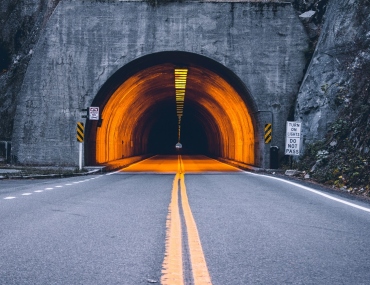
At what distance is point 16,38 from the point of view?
111 ft

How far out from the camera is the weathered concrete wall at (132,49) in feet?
77.9

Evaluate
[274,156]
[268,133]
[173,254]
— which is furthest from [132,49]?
[173,254]

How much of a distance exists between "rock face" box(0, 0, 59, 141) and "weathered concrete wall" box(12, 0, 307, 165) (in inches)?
309

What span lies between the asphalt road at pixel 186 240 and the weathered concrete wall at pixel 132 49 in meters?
13.7

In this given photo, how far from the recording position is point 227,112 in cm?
3472

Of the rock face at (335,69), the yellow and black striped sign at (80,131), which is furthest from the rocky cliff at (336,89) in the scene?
the yellow and black striped sign at (80,131)

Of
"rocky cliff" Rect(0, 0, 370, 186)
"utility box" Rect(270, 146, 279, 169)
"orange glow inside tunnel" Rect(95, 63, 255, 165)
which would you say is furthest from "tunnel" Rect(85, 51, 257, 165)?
"rocky cliff" Rect(0, 0, 370, 186)

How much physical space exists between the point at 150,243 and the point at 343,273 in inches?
84.6

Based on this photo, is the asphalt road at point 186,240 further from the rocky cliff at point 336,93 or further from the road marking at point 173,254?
the rocky cliff at point 336,93

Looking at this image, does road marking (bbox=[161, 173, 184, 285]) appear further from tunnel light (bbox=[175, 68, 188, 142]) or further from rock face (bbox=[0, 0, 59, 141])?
rock face (bbox=[0, 0, 59, 141])

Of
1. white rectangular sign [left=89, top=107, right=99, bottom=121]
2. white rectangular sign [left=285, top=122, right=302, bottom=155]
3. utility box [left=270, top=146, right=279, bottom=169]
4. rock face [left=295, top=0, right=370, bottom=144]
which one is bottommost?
utility box [left=270, top=146, right=279, bottom=169]

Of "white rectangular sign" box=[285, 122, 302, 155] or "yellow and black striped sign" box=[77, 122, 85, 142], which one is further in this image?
"yellow and black striped sign" box=[77, 122, 85, 142]

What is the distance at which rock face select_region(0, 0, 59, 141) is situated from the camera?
103 feet

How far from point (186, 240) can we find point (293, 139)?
16636mm
